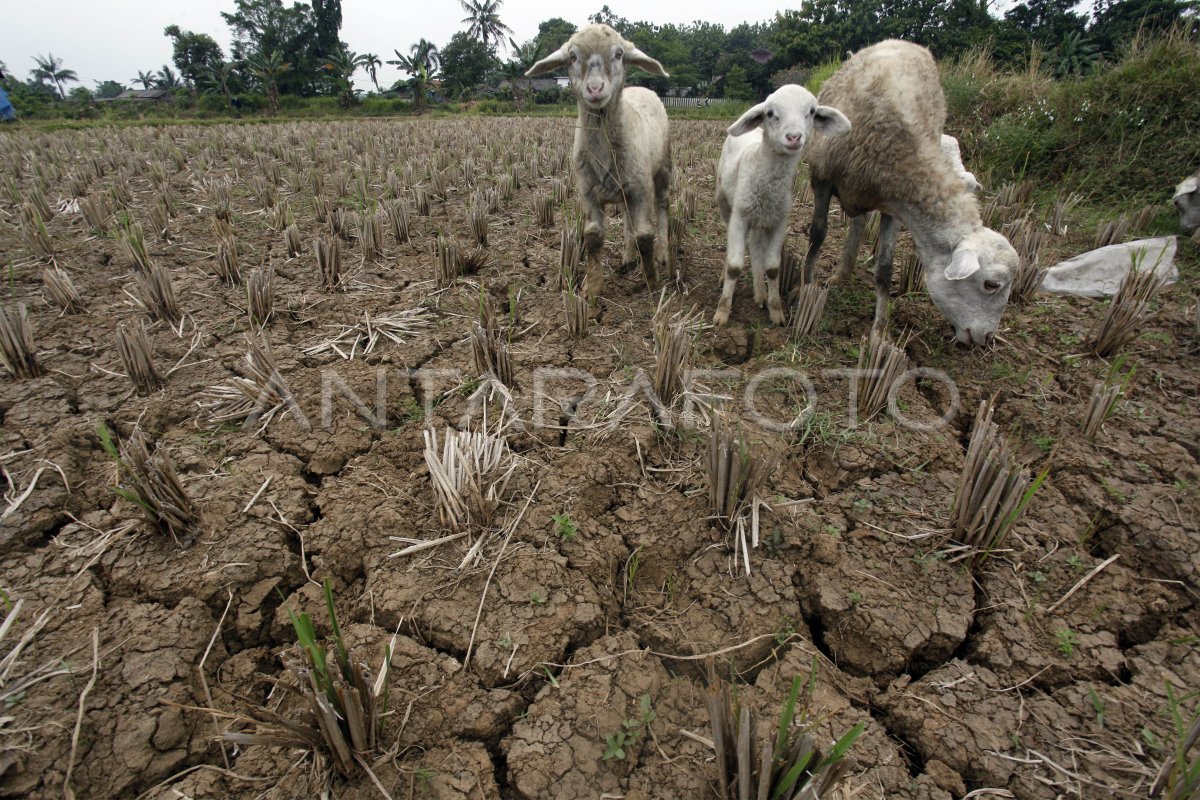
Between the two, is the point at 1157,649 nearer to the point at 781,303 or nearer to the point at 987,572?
the point at 987,572

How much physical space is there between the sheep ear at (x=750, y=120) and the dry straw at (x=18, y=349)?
412cm

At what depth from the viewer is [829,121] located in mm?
3098

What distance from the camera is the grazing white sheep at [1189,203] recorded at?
4.48 m

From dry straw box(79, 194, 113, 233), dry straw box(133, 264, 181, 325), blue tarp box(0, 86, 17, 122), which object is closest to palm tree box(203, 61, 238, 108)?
blue tarp box(0, 86, 17, 122)

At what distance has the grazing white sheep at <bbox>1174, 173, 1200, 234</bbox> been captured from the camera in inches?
177

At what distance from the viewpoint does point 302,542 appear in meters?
2.24

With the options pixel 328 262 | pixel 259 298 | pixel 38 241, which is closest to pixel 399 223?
pixel 328 262

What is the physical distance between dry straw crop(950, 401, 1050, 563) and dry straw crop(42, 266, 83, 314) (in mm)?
5355

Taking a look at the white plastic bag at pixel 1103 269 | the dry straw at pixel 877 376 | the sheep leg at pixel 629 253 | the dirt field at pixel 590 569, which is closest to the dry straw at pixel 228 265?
the dirt field at pixel 590 569

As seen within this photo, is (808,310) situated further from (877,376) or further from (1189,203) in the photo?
(1189,203)

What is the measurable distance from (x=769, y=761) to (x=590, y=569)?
3.35 ft

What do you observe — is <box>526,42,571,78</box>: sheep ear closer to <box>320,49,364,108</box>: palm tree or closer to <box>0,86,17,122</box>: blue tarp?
<box>0,86,17,122</box>: blue tarp

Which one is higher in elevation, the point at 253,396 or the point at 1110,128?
the point at 1110,128

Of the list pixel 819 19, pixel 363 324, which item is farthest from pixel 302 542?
pixel 819 19
